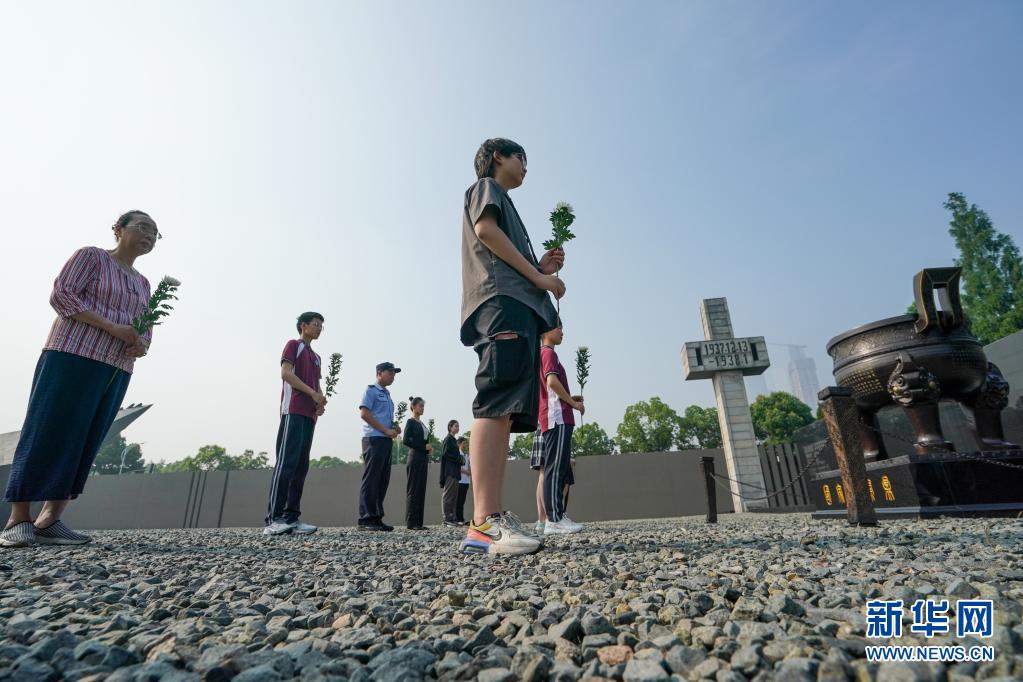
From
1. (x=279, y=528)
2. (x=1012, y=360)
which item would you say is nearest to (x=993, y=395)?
(x=1012, y=360)

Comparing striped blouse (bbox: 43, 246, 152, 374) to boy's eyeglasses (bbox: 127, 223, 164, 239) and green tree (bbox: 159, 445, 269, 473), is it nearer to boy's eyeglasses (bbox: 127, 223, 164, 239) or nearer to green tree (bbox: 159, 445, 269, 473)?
boy's eyeglasses (bbox: 127, 223, 164, 239)

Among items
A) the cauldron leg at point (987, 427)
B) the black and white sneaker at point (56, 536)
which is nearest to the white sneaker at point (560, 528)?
the black and white sneaker at point (56, 536)

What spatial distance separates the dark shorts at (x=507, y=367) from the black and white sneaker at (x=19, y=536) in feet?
9.36

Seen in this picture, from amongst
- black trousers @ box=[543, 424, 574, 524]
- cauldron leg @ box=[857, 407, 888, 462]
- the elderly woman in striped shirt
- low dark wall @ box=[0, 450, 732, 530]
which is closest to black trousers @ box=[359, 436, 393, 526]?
black trousers @ box=[543, 424, 574, 524]

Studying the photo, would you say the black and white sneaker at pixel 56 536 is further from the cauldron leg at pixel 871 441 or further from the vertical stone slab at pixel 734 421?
the vertical stone slab at pixel 734 421

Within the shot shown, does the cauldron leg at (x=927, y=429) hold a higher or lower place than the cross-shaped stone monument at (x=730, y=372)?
lower

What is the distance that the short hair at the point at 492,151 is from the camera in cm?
285

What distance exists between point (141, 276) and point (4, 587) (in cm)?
249

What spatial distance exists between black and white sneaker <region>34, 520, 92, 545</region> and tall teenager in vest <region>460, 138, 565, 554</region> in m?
2.75

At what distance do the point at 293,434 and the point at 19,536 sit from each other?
77.4 inches

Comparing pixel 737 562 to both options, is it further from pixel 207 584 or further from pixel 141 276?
pixel 141 276

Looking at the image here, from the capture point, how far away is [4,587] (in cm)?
171

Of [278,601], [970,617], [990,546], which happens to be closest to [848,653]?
[970,617]

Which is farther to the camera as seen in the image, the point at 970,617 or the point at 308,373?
the point at 308,373
